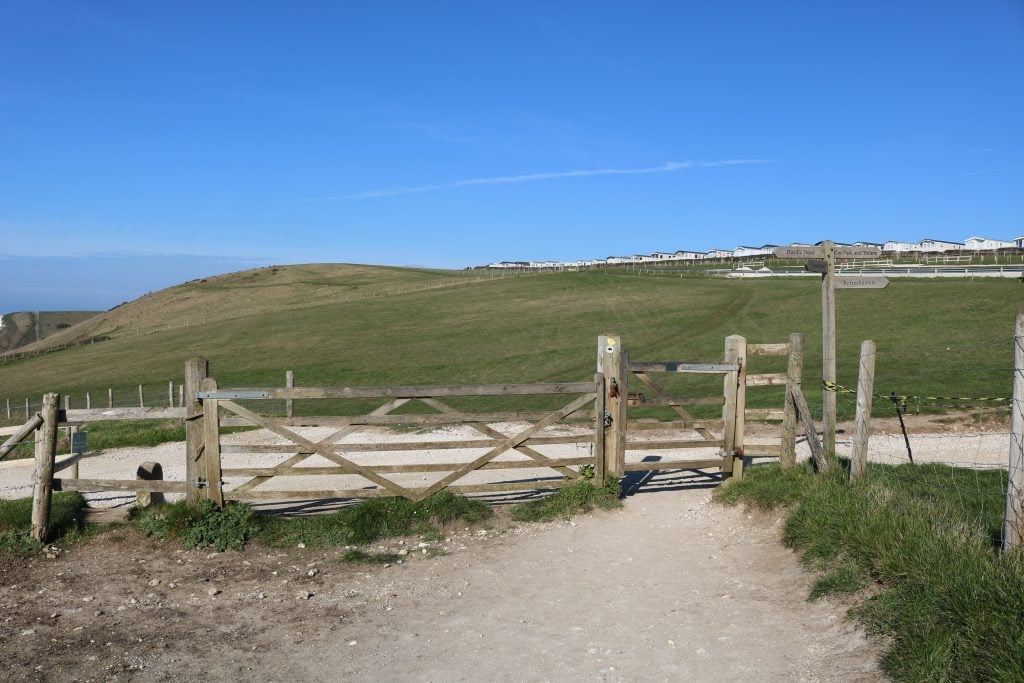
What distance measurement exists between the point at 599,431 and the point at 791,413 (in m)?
2.76

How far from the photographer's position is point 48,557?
922 centimetres

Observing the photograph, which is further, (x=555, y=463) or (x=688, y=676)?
(x=555, y=463)

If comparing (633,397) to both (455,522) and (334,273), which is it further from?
(334,273)

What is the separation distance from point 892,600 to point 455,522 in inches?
216

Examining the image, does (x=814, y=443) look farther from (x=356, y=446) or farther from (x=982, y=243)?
(x=982, y=243)

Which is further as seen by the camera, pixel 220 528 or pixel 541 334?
pixel 541 334

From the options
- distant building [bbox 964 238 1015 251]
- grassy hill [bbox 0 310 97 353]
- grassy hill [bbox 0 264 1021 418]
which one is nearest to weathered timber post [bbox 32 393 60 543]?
grassy hill [bbox 0 264 1021 418]

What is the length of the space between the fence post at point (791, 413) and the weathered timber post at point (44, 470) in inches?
377

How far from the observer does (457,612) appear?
7.80 m

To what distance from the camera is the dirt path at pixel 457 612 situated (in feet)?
21.3

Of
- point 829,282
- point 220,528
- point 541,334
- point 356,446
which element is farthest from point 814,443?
point 541,334

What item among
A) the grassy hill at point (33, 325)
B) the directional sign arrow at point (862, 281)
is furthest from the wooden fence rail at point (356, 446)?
the grassy hill at point (33, 325)

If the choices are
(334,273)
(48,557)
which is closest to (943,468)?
(48,557)

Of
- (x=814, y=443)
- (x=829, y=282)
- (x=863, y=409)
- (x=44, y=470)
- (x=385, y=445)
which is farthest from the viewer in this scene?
(x=829, y=282)
